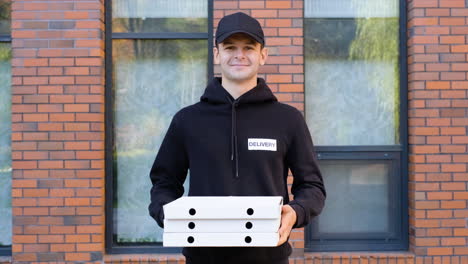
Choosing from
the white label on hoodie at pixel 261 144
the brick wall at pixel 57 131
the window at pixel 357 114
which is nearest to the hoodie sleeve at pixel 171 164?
the white label on hoodie at pixel 261 144

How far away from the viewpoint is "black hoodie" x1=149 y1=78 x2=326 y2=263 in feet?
7.47

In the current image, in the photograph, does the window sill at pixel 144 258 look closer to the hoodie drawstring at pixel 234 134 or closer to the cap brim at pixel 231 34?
the hoodie drawstring at pixel 234 134

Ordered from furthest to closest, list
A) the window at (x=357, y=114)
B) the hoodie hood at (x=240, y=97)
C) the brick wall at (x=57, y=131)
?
1. the window at (x=357, y=114)
2. the brick wall at (x=57, y=131)
3. the hoodie hood at (x=240, y=97)

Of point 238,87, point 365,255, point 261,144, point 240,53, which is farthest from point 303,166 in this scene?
point 365,255

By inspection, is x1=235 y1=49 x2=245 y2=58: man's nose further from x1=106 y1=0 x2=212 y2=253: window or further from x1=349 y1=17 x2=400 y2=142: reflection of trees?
x1=349 y1=17 x2=400 y2=142: reflection of trees

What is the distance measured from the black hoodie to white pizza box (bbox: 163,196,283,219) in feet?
0.80

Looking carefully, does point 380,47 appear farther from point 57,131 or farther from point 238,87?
point 57,131

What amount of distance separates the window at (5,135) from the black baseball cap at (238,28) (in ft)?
9.70

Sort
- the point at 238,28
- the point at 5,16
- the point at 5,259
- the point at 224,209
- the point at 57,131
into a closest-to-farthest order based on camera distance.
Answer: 1. the point at 224,209
2. the point at 238,28
3. the point at 57,131
4. the point at 5,259
5. the point at 5,16

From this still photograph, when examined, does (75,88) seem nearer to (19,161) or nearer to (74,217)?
(19,161)

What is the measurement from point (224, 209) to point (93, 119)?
8.70 ft

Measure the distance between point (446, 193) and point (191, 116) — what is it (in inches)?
108

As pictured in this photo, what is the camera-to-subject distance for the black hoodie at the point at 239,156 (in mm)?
2275

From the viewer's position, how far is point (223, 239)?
1.95 metres
